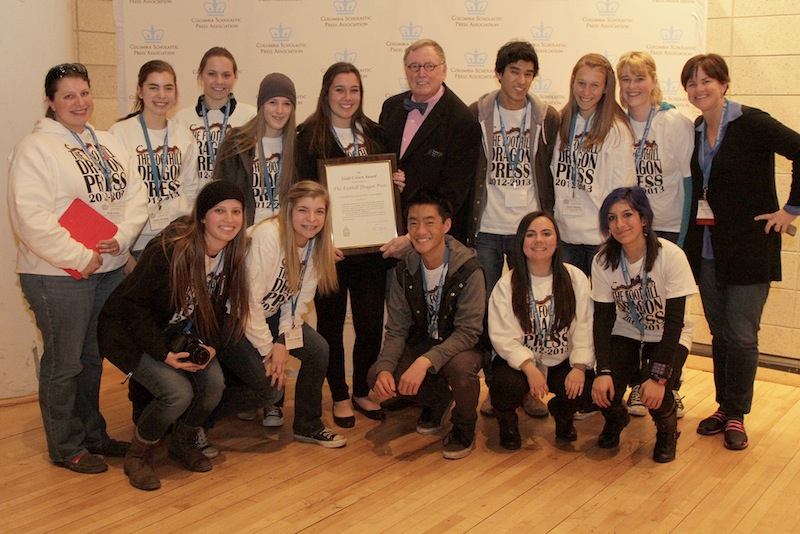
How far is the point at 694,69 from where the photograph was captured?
153 inches

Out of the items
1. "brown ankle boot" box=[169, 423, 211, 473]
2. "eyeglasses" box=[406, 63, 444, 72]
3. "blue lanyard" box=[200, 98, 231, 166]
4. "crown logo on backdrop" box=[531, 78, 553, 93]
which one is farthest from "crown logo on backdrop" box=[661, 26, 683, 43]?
"brown ankle boot" box=[169, 423, 211, 473]

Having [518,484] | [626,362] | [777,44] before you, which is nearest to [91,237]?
[518,484]

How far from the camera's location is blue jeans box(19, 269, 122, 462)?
138 inches

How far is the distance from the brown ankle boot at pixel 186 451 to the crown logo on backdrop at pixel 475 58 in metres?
2.71

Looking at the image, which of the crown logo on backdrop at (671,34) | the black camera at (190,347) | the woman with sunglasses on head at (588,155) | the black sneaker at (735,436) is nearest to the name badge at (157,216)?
the black camera at (190,347)

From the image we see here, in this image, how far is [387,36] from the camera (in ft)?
16.3

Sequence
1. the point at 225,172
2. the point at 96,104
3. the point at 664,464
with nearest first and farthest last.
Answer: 1. the point at 664,464
2. the point at 225,172
3. the point at 96,104

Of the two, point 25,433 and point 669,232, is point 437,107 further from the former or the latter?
point 25,433

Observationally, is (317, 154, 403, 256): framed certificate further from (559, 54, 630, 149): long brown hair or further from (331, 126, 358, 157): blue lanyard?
(559, 54, 630, 149): long brown hair

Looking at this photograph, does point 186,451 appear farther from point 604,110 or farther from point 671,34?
point 671,34

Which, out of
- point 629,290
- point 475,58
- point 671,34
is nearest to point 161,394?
point 629,290

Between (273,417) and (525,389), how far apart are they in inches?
53.0

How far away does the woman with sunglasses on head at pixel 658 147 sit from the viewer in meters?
4.01

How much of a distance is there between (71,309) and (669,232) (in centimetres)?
289
